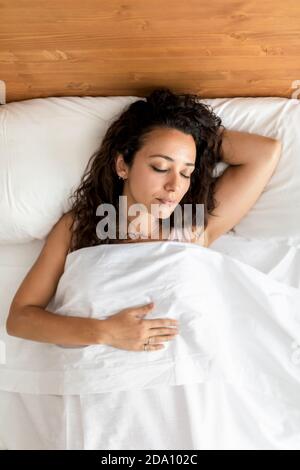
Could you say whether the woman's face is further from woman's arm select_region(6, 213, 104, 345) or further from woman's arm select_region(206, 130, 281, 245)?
woman's arm select_region(6, 213, 104, 345)

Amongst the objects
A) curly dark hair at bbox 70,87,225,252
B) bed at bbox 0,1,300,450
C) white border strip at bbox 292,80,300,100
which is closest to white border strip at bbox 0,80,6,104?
bed at bbox 0,1,300,450

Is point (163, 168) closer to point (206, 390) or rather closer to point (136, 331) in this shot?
point (136, 331)

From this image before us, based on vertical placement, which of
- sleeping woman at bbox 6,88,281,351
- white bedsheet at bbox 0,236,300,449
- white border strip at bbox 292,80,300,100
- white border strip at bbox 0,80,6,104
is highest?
white border strip at bbox 0,80,6,104

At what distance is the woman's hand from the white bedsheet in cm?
2

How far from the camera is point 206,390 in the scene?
3.94ft

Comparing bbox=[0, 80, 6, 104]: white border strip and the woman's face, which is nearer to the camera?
the woman's face

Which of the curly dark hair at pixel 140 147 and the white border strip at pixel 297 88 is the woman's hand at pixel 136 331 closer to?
the curly dark hair at pixel 140 147

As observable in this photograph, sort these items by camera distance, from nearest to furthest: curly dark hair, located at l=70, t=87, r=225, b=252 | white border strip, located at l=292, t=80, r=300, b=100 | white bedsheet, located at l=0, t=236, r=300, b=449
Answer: white bedsheet, located at l=0, t=236, r=300, b=449 → curly dark hair, located at l=70, t=87, r=225, b=252 → white border strip, located at l=292, t=80, r=300, b=100

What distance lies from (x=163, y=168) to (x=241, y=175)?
0.81 feet

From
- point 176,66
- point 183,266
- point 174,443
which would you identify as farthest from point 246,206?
point 174,443

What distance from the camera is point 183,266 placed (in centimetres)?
127

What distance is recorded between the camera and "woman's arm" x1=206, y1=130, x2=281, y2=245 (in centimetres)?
137

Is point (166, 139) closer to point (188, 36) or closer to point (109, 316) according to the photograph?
point (188, 36)
